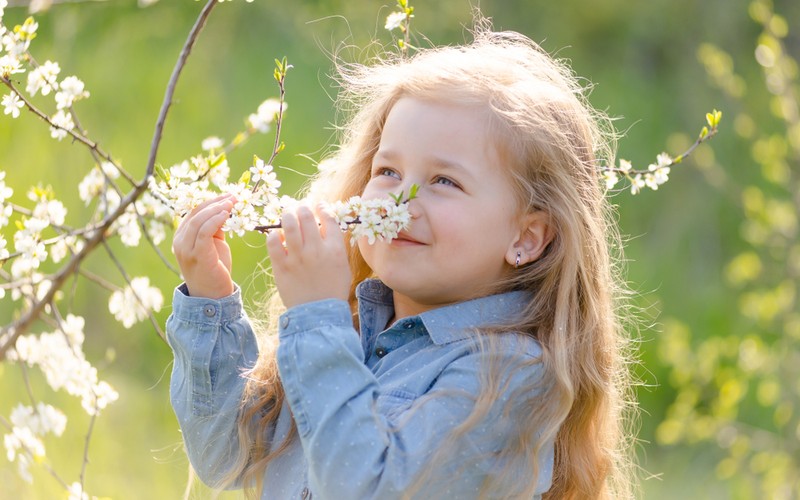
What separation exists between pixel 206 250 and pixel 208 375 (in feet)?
0.66

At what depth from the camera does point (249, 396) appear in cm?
167

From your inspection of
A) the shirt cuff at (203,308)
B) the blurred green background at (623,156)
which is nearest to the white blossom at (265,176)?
the shirt cuff at (203,308)

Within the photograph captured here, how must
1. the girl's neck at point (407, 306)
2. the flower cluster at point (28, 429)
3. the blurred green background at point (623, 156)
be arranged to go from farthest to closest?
the blurred green background at point (623, 156) < the flower cluster at point (28, 429) < the girl's neck at point (407, 306)

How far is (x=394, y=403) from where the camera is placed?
58.4 inches

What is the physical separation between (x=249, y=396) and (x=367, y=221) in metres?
0.39

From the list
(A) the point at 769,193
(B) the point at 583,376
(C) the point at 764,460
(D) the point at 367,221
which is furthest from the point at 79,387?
(A) the point at 769,193

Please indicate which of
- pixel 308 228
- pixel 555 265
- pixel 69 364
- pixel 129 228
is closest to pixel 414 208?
pixel 308 228

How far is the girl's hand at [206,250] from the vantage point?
1.50 meters

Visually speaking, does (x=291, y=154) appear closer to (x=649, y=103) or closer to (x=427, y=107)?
(x=649, y=103)

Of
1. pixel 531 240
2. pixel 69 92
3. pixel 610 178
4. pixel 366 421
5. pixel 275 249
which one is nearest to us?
pixel 366 421

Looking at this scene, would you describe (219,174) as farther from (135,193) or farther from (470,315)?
(470,315)

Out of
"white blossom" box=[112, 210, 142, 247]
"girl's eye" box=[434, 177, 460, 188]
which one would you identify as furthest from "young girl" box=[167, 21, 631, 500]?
"white blossom" box=[112, 210, 142, 247]

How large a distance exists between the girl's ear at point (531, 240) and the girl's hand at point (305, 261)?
0.31m

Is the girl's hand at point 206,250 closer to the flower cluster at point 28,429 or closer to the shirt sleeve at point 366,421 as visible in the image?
the shirt sleeve at point 366,421
